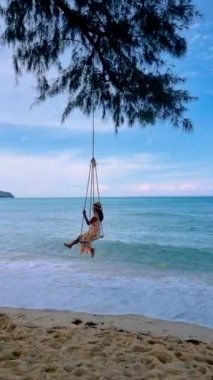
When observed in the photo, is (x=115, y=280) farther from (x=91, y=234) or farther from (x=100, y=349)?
(x=100, y=349)

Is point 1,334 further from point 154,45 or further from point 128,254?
point 128,254

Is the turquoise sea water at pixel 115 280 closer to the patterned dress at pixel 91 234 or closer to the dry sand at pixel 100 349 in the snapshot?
the dry sand at pixel 100 349

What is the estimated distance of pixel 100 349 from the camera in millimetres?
3957

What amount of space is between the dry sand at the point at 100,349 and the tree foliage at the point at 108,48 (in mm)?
2194

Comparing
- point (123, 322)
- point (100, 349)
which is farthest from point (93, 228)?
point (100, 349)

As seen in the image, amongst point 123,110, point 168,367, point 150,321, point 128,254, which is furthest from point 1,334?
point 128,254

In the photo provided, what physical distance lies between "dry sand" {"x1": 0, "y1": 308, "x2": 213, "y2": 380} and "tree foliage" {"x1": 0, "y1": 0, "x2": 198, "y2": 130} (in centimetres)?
219

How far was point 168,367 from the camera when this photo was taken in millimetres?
3443

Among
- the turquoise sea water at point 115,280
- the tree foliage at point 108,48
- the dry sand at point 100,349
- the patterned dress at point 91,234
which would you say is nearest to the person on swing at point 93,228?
the patterned dress at point 91,234

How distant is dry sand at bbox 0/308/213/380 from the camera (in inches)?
126

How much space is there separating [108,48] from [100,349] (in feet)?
9.77

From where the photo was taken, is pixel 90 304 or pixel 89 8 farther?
pixel 90 304

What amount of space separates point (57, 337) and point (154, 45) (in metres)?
3.32

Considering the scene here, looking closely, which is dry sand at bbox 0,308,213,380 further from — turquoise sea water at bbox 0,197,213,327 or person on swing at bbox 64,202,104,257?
person on swing at bbox 64,202,104,257
